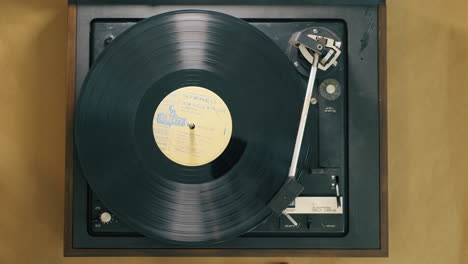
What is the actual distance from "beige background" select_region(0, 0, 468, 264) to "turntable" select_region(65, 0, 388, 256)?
0.53ft

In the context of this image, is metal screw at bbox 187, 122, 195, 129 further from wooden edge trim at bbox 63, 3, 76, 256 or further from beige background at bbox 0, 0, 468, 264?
beige background at bbox 0, 0, 468, 264

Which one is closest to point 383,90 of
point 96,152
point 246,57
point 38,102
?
Result: point 246,57

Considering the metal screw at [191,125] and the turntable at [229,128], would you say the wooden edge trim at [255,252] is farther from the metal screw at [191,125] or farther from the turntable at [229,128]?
the metal screw at [191,125]

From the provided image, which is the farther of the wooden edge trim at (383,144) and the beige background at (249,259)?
the beige background at (249,259)

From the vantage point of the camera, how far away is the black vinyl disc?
816 millimetres

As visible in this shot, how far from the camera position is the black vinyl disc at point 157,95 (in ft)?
2.68

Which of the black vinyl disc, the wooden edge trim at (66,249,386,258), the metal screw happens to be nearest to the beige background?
the wooden edge trim at (66,249,386,258)

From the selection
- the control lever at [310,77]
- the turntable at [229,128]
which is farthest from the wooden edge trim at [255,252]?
the control lever at [310,77]

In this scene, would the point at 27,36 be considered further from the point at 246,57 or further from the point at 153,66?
the point at 246,57

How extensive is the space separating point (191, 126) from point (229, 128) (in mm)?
76

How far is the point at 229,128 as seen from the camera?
2.74ft

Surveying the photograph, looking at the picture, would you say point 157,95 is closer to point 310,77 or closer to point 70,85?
point 70,85

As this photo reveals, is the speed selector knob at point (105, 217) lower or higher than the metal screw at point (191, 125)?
lower

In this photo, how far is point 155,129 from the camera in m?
0.83
